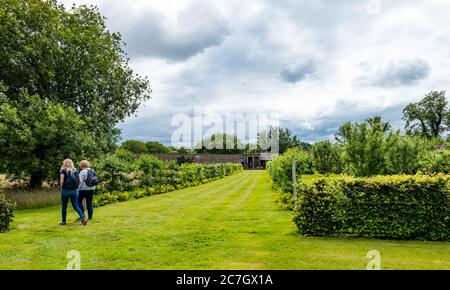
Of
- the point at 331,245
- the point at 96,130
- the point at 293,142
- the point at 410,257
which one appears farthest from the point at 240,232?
the point at 293,142

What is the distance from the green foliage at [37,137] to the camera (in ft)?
51.3

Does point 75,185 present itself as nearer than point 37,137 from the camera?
Yes

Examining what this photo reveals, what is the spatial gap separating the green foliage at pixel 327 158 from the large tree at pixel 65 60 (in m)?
19.6

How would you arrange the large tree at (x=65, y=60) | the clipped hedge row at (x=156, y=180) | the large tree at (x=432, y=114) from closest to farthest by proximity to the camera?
the clipped hedge row at (x=156, y=180)
the large tree at (x=65, y=60)
the large tree at (x=432, y=114)

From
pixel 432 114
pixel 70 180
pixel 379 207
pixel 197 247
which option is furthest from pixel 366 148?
pixel 432 114

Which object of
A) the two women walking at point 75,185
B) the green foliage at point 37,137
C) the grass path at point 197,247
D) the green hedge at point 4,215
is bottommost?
the grass path at point 197,247

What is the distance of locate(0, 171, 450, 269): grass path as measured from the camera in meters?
5.88

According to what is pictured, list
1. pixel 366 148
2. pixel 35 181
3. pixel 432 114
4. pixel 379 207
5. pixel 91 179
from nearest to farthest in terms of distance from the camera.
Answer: pixel 379 207 → pixel 91 179 → pixel 366 148 → pixel 35 181 → pixel 432 114

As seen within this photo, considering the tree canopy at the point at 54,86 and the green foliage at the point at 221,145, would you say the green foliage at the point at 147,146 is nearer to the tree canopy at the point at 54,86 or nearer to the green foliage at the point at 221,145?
the green foliage at the point at 221,145

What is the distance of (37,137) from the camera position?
52.9ft

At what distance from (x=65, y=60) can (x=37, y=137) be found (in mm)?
6484

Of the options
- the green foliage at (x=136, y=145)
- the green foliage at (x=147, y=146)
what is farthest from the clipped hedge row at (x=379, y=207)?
the green foliage at (x=147, y=146)

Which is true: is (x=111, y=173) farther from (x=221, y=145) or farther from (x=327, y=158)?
(x=221, y=145)
